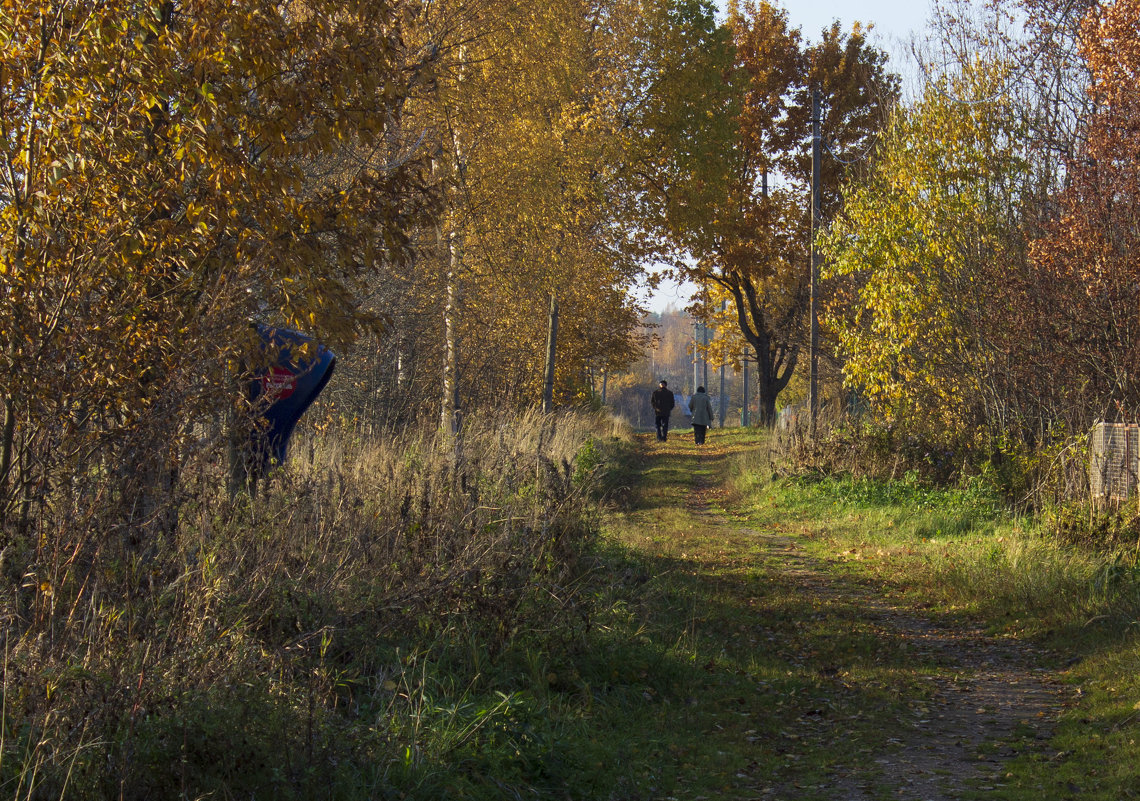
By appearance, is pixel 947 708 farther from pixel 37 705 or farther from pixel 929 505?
pixel 929 505

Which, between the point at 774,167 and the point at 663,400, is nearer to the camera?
the point at 663,400

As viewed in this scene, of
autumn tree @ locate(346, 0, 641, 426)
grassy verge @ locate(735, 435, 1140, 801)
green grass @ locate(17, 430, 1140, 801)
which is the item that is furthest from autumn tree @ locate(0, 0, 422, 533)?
autumn tree @ locate(346, 0, 641, 426)

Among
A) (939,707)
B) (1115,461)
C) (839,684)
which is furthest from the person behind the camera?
(1115,461)

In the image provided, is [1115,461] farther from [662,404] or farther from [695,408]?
[695,408]

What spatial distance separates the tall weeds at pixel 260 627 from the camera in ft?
12.3

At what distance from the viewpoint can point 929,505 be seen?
13203 millimetres

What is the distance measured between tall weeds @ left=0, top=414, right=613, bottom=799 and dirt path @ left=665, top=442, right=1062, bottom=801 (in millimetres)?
2074

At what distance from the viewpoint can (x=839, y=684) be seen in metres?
6.95

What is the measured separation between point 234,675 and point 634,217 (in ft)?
70.6

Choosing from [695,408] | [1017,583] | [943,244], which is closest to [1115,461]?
[1017,583]

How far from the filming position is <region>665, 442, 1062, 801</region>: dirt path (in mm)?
5074

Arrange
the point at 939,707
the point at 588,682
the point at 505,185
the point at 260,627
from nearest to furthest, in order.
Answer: the point at 260,627 < the point at 588,682 < the point at 939,707 < the point at 505,185

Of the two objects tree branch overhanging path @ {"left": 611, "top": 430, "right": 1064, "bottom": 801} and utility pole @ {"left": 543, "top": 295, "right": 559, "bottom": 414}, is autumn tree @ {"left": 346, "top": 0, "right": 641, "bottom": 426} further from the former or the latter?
tree branch overhanging path @ {"left": 611, "top": 430, "right": 1064, "bottom": 801}

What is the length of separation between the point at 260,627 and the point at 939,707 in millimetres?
4314
